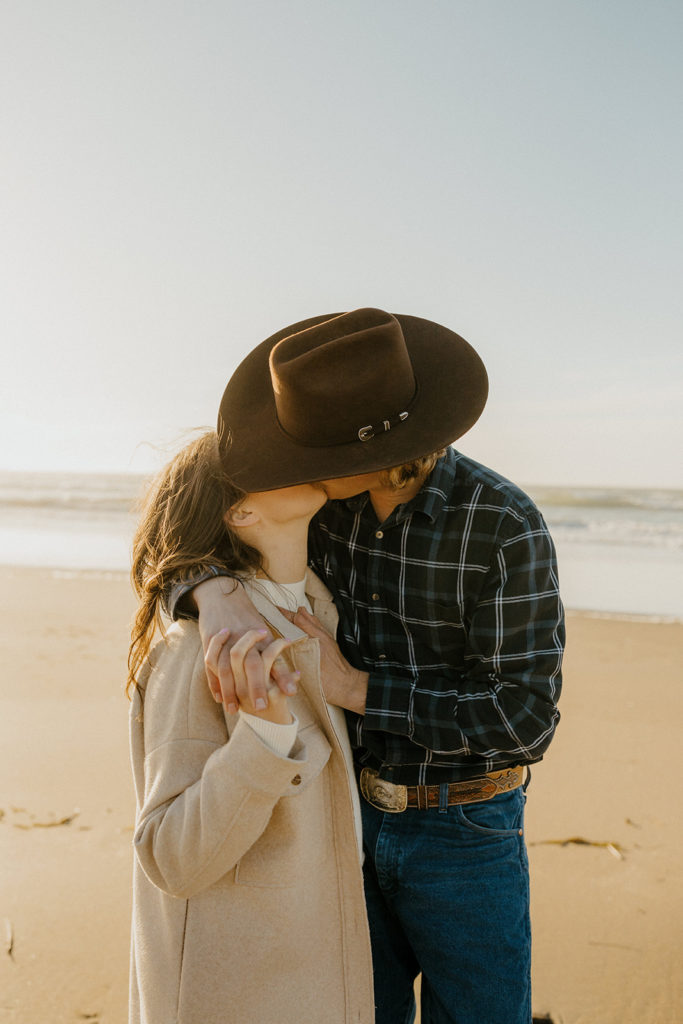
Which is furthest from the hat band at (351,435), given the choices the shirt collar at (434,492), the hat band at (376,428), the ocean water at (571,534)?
the ocean water at (571,534)

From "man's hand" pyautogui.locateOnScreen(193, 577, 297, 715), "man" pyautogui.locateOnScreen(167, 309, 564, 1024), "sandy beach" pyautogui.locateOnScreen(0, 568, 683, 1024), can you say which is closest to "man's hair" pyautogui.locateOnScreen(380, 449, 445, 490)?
"man" pyautogui.locateOnScreen(167, 309, 564, 1024)

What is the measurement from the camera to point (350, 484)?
1887 mm

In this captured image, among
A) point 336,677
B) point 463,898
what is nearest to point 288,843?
point 336,677

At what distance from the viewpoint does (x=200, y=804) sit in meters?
1.49

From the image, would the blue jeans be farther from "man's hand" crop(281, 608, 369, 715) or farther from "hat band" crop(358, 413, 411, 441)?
"hat band" crop(358, 413, 411, 441)

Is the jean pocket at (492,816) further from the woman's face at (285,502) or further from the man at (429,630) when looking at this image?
the woman's face at (285,502)

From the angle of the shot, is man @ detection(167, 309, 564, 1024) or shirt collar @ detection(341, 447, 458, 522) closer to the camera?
man @ detection(167, 309, 564, 1024)

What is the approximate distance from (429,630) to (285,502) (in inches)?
19.4

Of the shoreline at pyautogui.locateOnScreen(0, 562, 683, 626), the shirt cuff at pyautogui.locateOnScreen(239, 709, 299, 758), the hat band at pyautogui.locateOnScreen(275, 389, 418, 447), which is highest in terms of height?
the hat band at pyautogui.locateOnScreen(275, 389, 418, 447)

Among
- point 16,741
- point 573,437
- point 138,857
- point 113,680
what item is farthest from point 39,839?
point 573,437

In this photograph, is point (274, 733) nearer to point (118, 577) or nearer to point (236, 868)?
point (236, 868)

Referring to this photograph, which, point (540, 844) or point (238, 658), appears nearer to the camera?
point (238, 658)

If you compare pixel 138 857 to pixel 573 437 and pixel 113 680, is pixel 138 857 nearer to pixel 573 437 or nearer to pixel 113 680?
pixel 113 680

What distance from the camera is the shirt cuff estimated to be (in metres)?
1.47
